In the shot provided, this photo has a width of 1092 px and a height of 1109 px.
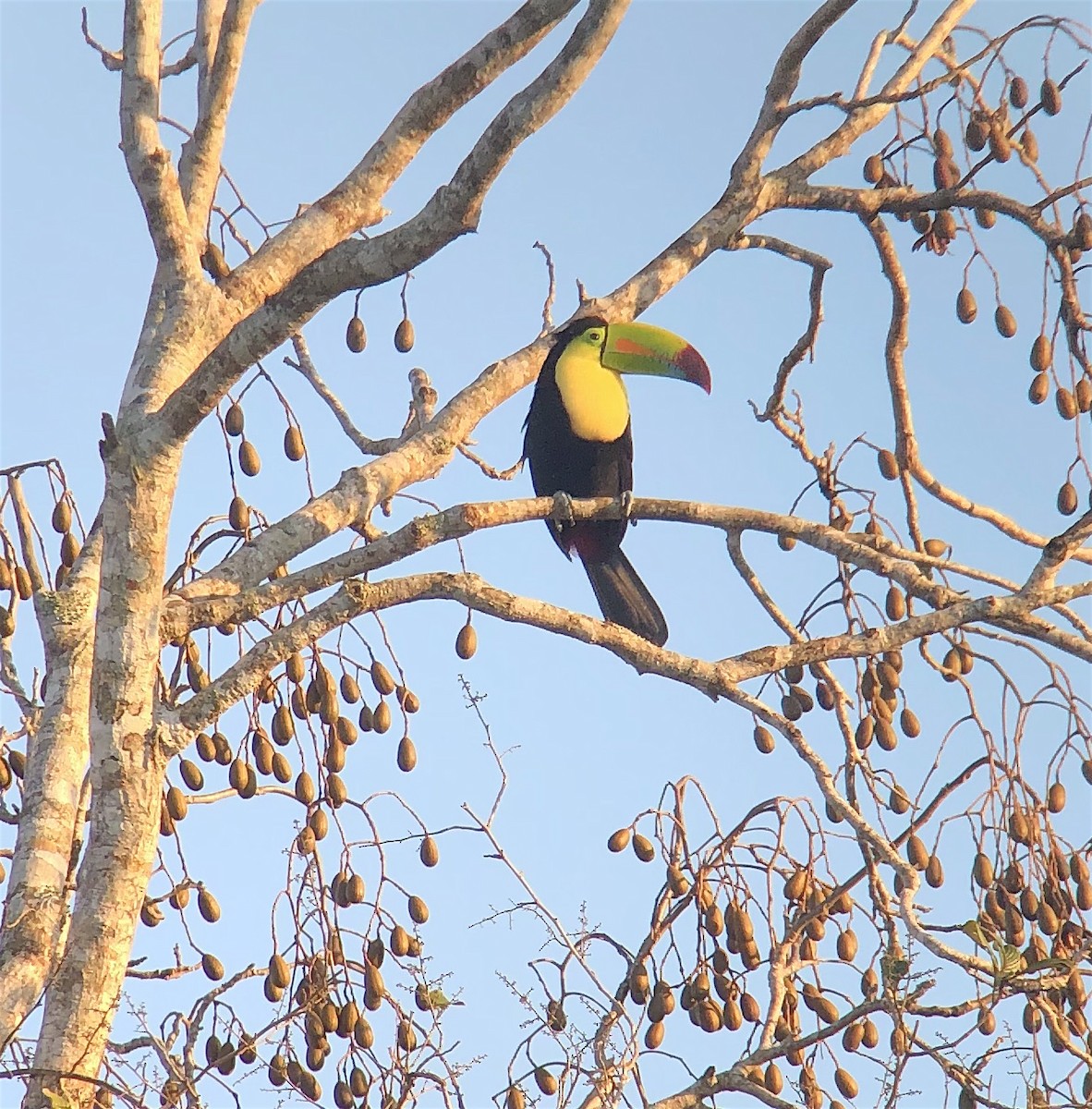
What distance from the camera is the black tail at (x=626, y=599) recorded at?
5.25 meters

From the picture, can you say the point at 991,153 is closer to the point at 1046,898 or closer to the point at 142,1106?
the point at 1046,898

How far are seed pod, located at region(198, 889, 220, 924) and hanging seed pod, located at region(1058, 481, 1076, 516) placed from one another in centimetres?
237

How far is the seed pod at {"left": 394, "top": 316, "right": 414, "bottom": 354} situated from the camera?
4.48 m

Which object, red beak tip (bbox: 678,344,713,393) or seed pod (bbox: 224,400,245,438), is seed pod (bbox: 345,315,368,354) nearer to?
seed pod (bbox: 224,400,245,438)

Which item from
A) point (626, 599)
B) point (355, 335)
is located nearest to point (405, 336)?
point (355, 335)

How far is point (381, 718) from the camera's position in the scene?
3828 mm

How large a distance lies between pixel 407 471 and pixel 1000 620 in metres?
1.41

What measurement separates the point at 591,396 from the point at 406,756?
2.40m

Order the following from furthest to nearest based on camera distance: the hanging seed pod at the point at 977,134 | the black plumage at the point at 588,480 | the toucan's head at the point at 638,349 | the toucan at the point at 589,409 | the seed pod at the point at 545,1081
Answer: the toucan's head at the point at 638,349
the toucan at the point at 589,409
the black plumage at the point at 588,480
the hanging seed pod at the point at 977,134
the seed pod at the point at 545,1081

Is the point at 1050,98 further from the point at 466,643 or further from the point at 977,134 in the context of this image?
the point at 466,643

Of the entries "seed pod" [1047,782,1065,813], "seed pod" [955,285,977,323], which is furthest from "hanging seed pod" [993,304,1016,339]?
"seed pod" [1047,782,1065,813]

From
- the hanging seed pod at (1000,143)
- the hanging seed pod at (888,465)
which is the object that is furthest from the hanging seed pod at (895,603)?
the hanging seed pod at (1000,143)

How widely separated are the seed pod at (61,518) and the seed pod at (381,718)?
2.93 ft

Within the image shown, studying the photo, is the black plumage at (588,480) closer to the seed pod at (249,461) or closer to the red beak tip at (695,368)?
the red beak tip at (695,368)
